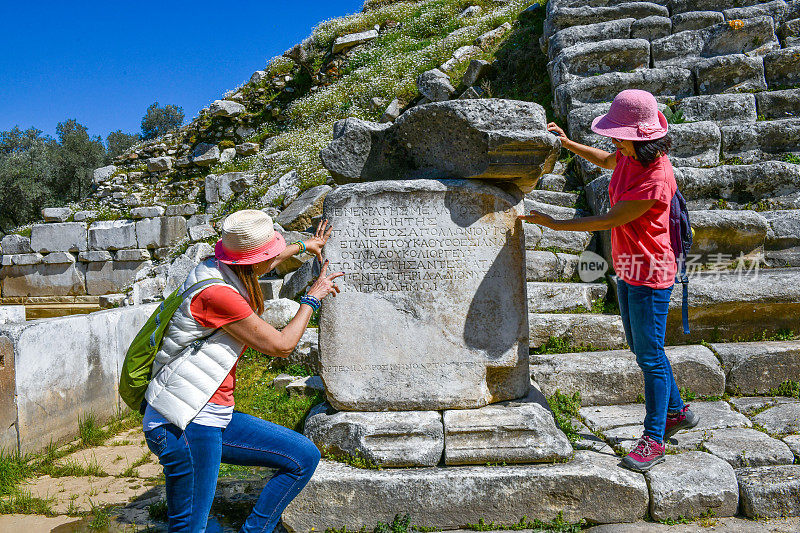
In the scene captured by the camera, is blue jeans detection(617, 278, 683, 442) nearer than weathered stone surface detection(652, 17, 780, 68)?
Yes

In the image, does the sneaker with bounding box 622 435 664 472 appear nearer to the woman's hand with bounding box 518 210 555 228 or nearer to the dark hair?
the woman's hand with bounding box 518 210 555 228

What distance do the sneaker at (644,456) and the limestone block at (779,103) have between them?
565 cm

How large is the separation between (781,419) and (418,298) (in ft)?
8.08

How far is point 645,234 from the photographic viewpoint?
2.87m

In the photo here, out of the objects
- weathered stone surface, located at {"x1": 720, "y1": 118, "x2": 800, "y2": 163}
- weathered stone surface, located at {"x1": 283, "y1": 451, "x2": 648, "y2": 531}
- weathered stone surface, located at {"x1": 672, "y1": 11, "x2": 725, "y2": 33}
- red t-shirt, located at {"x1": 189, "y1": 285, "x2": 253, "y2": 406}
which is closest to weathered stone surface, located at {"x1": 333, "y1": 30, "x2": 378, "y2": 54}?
weathered stone surface, located at {"x1": 672, "y1": 11, "x2": 725, "y2": 33}

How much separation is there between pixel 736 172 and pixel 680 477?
13.6 ft

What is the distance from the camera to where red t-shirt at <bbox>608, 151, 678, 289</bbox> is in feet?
9.25

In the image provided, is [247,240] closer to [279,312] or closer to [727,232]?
[279,312]

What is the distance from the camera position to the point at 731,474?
9.30 ft

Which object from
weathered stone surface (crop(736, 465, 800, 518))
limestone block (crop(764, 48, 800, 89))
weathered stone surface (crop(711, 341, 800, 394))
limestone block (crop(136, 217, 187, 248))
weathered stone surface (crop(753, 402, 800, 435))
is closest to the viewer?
weathered stone surface (crop(736, 465, 800, 518))

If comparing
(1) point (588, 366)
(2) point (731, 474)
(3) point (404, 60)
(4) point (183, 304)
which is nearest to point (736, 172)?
(1) point (588, 366)

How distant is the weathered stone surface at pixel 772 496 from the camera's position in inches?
108

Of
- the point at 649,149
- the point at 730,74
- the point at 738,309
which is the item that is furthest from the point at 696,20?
the point at 649,149

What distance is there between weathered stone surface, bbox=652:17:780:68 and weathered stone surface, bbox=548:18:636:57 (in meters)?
0.51
